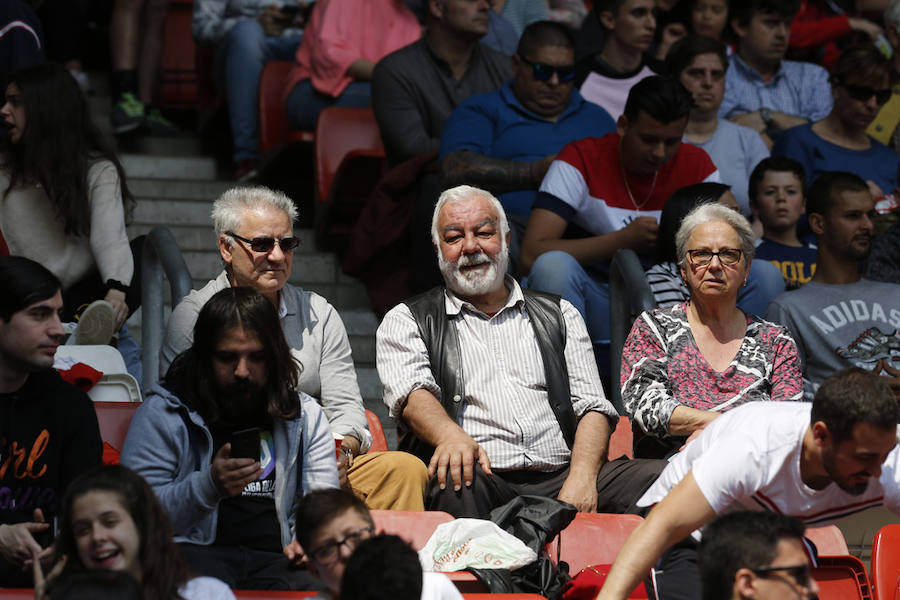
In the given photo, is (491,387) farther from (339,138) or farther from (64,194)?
(339,138)

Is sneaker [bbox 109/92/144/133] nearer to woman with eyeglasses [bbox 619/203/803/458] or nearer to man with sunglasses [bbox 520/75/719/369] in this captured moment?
man with sunglasses [bbox 520/75/719/369]

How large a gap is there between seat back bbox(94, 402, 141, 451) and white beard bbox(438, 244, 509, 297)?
1048mm

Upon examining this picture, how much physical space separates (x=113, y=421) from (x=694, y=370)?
5.64 feet

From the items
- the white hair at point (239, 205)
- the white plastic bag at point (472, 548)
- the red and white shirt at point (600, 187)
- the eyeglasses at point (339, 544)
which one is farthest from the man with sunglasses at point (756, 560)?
the red and white shirt at point (600, 187)

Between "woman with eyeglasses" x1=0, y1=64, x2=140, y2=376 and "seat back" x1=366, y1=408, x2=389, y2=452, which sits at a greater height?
"woman with eyeglasses" x1=0, y1=64, x2=140, y2=376

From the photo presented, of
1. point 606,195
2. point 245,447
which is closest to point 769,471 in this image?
point 245,447

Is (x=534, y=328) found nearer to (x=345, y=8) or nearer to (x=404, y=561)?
(x=404, y=561)

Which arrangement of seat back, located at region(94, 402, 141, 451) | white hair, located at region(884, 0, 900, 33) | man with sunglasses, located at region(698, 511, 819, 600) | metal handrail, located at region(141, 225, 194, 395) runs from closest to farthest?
man with sunglasses, located at region(698, 511, 819, 600), seat back, located at region(94, 402, 141, 451), metal handrail, located at region(141, 225, 194, 395), white hair, located at region(884, 0, 900, 33)

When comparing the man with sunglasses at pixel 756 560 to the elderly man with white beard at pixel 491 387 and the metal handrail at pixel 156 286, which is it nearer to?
the elderly man with white beard at pixel 491 387

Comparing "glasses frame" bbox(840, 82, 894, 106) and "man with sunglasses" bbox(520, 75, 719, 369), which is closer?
"man with sunglasses" bbox(520, 75, 719, 369)

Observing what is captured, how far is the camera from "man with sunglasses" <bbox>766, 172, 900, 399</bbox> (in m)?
4.82

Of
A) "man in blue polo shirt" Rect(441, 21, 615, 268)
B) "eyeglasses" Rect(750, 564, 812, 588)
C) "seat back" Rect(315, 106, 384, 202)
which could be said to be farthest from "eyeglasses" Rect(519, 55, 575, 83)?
"eyeglasses" Rect(750, 564, 812, 588)

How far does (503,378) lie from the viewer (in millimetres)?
4258

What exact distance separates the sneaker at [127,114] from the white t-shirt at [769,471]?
4.50 m
